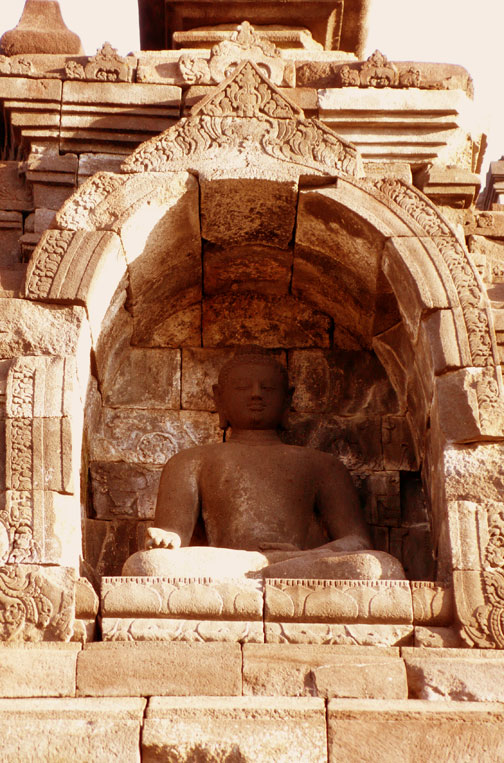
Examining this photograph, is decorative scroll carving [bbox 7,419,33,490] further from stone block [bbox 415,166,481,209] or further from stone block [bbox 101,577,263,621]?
stone block [bbox 415,166,481,209]

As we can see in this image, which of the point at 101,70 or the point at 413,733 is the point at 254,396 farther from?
the point at 413,733

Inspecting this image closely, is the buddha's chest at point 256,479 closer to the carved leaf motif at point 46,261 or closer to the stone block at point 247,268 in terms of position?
the stone block at point 247,268

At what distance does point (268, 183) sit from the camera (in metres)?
8.84

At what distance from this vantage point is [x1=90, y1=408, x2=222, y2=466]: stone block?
31.2ft

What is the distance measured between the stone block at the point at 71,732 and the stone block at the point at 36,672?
0.22m

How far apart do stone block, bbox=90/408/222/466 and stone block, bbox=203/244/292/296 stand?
1.03m

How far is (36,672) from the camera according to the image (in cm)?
703

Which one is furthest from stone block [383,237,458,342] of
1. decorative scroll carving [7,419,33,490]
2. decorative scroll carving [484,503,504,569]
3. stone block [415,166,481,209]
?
decorative scroll carving [7,419,33,490]

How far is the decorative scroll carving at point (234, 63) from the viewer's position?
31.8 feet

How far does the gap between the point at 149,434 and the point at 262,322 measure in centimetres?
130

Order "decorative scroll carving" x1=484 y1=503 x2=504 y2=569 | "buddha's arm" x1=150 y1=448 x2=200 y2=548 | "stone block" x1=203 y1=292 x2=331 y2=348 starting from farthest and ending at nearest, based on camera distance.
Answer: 1. "stone block" x1=203 y1=292 x2=331 y2=348
2. "buddha's arm" x1=150 y1=448 x2=200 y2=548
3. "decorative scroll carving" x1=484 y1=503 x2=504 y2=569

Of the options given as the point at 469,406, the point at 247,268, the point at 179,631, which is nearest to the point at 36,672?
the point at 179,631

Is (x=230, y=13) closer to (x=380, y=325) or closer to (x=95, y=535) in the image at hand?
(x=380, y=325)

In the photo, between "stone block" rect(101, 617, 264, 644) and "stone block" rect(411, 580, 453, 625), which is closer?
"stone block" rect(101, 617, 264, 644)
